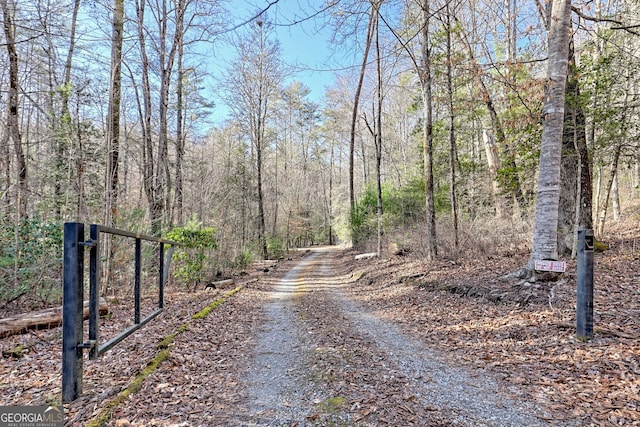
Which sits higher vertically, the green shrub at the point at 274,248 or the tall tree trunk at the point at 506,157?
the tall tree trunk at the point at 506,157

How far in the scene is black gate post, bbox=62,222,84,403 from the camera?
2.64 m

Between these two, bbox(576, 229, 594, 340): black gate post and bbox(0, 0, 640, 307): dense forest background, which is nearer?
bbox(576, 229, 594, 340): black gate post

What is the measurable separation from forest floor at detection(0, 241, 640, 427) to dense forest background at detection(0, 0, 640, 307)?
2.34 meters

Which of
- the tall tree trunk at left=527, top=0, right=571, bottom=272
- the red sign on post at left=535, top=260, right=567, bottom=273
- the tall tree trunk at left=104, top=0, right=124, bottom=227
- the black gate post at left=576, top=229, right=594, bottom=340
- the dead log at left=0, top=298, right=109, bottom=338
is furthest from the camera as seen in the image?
the tall tree trunk at left=104, top=0, right=124, bottom=227

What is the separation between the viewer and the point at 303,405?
2871mm

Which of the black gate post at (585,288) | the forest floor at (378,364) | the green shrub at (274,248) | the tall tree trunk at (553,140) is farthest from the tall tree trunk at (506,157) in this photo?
the green shrub at (274,248)

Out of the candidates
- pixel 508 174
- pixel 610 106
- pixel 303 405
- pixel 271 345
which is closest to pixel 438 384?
pixel 303 405

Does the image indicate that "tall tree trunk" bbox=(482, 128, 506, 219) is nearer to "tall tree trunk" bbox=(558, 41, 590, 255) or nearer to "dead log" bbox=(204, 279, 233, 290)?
"tall tree trunk" bbox=(558, 41, 590, 255)

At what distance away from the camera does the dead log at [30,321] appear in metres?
4.79

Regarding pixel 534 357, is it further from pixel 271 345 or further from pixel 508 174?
pixel 508 174

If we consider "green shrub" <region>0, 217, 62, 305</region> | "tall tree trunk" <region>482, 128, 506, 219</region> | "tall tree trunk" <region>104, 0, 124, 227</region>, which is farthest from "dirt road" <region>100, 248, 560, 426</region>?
"tall tree trunk" <region>482, 128, 506, 219</region>

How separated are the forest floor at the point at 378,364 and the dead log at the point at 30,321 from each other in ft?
0.48

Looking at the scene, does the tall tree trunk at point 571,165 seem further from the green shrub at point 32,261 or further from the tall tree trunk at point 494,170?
the green shrub at point 32,261

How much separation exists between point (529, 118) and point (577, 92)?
4.13ft
